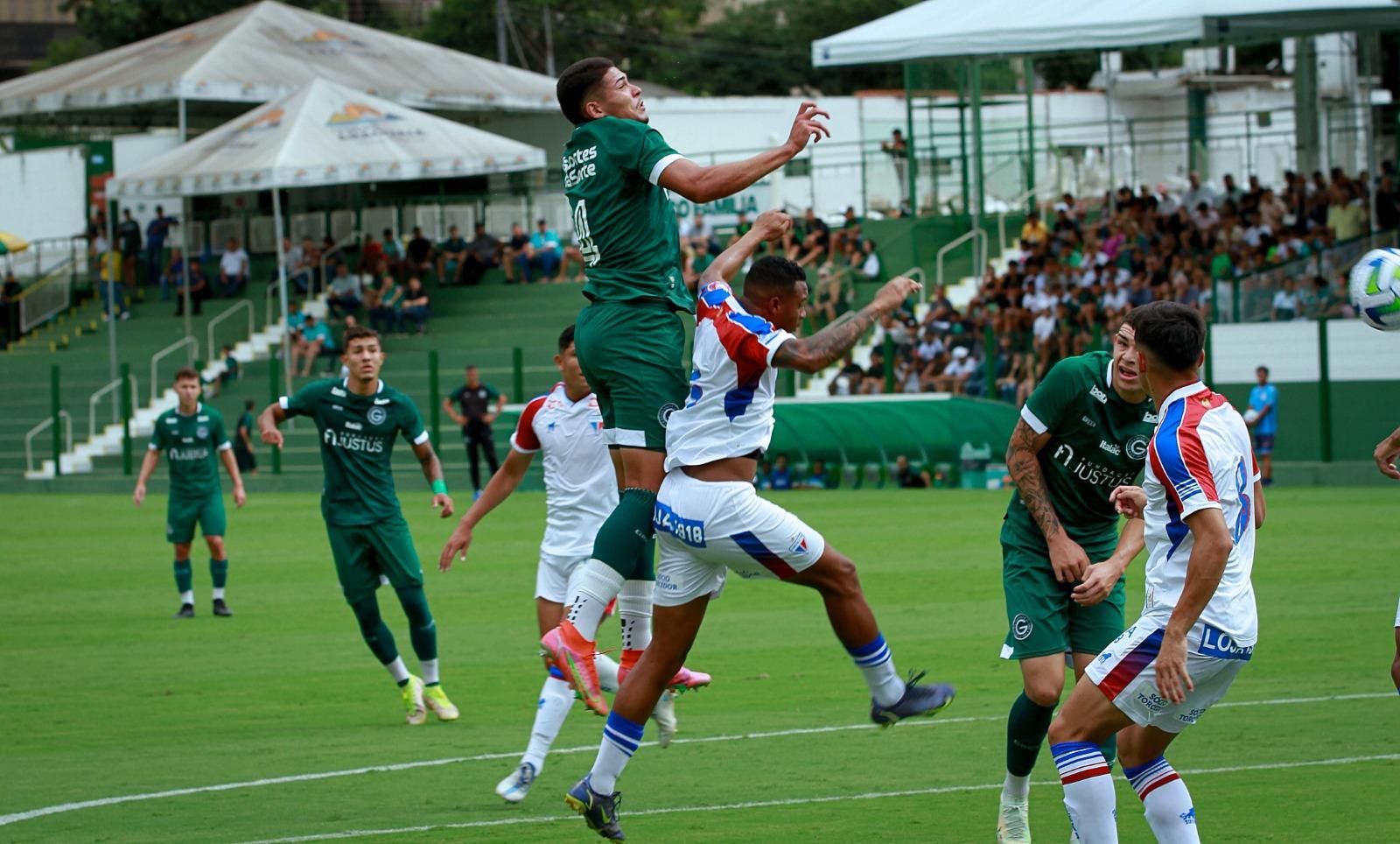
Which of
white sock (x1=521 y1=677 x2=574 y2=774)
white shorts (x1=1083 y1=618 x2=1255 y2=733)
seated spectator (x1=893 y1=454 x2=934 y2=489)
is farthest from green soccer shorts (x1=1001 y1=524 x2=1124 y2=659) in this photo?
seated spectator (x1=893 y1=454 x2=934 y2=489)

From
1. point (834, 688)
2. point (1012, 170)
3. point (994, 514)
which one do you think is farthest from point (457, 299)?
point (834, 688)

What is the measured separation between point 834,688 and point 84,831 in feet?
18.0

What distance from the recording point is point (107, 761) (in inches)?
427

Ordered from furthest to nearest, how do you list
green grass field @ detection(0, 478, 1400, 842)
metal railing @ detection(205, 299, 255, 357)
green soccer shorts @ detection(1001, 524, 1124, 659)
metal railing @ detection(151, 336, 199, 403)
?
metal railing @ detection(205, 299, 255, 357) < metal railing @ detection(151, 336, 199, 403) < green grass field @ detection(0, 478, 1400, 842) < green soccer shorts @ detection(1001, 524, 1124, 659)

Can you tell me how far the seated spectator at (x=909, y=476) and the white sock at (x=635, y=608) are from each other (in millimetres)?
21073

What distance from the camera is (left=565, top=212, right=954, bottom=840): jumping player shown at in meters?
7.55

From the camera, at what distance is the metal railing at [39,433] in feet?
127

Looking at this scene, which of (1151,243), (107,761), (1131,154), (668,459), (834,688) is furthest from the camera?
(1131,154)

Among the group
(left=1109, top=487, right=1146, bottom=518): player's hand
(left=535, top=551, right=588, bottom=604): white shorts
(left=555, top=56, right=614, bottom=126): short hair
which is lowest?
(left=535, top=551, right=588, bottom=604): white shorts

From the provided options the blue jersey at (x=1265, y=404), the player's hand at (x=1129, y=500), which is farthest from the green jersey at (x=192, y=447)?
the blue jersey at (x=1265, y=404)

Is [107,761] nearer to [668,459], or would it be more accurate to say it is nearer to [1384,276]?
[668,459]

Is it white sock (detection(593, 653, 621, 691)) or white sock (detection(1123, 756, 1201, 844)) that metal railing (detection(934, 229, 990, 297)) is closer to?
white sock (detection(593, 653, 621, 691))

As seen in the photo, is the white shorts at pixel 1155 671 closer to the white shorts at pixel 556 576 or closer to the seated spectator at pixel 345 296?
the white shorts at pixel 556 576

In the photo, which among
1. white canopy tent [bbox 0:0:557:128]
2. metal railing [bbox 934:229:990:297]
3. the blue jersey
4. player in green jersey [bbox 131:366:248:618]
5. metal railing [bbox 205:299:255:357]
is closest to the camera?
player in green jersey [bbox 131:366:248:618]
